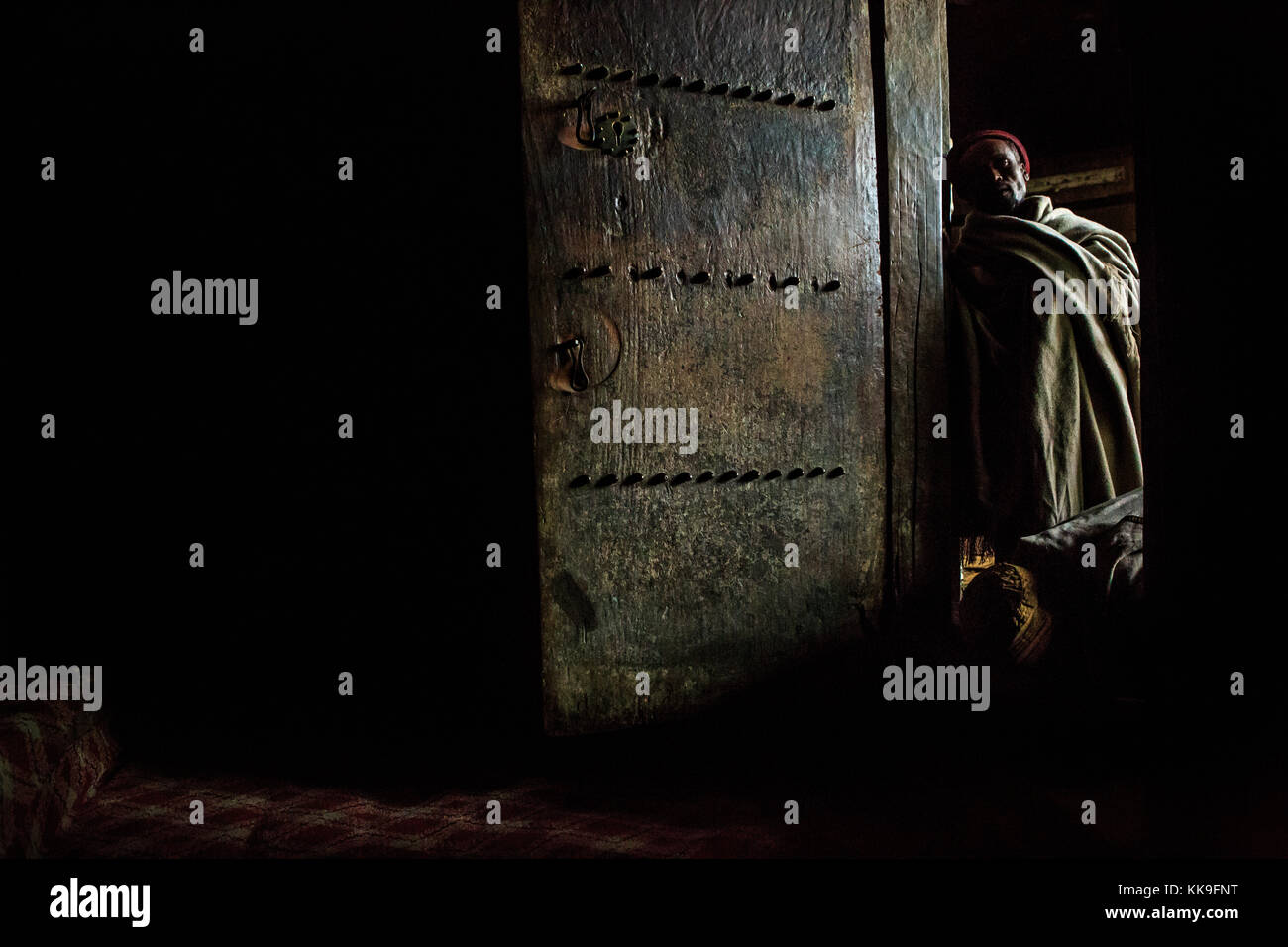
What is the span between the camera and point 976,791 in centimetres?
250

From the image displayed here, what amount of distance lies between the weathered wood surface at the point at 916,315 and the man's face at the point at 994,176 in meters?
0.64

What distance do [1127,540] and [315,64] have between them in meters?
2.92

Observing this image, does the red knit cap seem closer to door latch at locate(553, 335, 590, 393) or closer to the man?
the man

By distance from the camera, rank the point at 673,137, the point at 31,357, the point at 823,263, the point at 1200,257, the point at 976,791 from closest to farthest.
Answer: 1. the point at 1200,257
2. the point at 976,791
3. the point at 673,137
4. the point at 823,263
5. the point at 31,357

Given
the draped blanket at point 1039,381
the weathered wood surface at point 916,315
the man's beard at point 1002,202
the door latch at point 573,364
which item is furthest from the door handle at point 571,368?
the man's beard at point 1002,202

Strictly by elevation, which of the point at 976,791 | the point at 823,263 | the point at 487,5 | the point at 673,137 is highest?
the point at 487,5

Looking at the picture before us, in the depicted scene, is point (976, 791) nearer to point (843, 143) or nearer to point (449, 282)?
point (843, 143)

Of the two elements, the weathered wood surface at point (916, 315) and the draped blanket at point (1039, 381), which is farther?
the draped blanket at point (1039, 381)

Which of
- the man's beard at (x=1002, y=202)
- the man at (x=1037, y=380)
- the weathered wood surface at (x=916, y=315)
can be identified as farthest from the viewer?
the man's beard at (x=1002, y=202)

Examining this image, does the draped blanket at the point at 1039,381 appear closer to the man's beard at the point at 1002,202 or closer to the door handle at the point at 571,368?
the man's beard at the point at 1002,202

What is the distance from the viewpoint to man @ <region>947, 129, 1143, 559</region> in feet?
11.2

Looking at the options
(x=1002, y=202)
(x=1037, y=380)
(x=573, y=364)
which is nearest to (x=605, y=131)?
(x=573, y=364)

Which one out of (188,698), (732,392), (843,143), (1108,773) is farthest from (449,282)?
(1108,773)

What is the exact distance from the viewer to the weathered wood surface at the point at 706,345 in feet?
8.66
